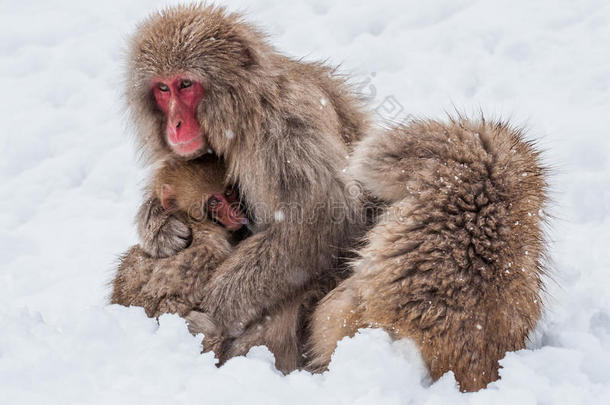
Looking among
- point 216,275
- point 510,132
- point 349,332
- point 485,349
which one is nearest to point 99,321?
point 216,275

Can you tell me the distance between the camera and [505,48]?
18.0 ft

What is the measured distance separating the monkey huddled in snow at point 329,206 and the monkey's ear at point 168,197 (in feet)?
0.13

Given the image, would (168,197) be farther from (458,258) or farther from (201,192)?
(458,258)

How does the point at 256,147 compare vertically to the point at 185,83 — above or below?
below

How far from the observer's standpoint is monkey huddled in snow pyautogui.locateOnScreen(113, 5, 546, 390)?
231 centimetres

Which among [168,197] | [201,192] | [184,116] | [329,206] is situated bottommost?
[168,197]

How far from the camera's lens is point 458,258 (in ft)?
7.47

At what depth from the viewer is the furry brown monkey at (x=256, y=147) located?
10.1 ft

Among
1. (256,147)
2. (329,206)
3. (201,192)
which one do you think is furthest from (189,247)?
(329,206)

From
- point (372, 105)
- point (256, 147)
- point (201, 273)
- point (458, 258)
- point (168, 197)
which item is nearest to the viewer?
point (458, 258)

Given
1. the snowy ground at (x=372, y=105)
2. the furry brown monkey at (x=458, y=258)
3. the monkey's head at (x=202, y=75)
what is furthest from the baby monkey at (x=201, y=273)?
the furry brown monkey at (x=458, y=258)

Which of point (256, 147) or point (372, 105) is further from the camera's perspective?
point (372, 105)

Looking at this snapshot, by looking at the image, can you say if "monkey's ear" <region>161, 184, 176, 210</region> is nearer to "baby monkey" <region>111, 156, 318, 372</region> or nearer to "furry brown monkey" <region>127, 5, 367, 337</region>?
"baby monkey" <region>111, 156, 318, 372</region>

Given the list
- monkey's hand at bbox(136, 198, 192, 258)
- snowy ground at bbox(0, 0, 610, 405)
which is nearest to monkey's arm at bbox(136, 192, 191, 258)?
monkey's hand at bbox(136, 198, 192, 258)
